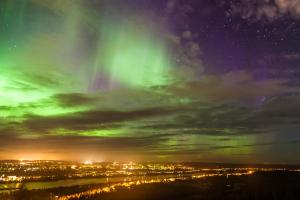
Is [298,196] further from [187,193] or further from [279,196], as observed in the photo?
[187,193]

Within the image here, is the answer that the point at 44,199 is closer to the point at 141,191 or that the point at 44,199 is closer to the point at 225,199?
the point at 141,191

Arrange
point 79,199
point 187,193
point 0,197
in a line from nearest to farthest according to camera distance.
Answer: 1. point 79,199
2. point 0,197
3. point 187,193

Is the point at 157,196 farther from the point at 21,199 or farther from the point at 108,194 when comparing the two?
the point at 21,199

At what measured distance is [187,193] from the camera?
95.1 m

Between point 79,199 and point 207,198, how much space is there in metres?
28.3

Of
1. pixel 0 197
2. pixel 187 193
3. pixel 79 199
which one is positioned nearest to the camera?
pixel 79 199

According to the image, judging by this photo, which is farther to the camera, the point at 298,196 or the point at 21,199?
the point at 298,196

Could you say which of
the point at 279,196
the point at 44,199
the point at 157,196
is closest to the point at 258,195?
the point at 279,196

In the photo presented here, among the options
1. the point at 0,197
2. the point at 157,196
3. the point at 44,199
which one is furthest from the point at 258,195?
the point at 0,197

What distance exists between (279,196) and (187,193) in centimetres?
2232

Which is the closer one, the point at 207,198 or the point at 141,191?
the point at 207,198

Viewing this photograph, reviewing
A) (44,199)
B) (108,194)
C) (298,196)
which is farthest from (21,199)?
(298,196)

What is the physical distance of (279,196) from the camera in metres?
89.3

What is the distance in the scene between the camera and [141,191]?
98250mm
